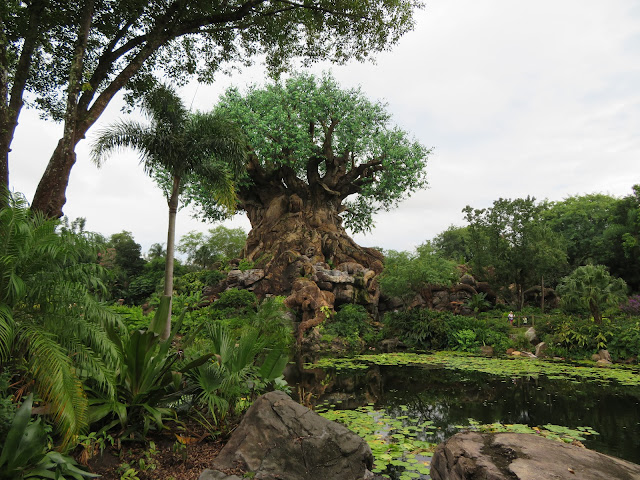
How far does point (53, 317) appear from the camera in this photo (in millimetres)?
3832

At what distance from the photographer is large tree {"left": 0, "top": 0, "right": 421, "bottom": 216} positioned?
668 cm

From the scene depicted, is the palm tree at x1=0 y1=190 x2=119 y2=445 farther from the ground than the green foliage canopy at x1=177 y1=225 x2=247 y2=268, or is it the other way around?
the green foliage canopy at x1=177 y1=225 x2=247 y2=268

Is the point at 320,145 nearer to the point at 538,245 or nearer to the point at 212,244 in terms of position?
the point at 538,245

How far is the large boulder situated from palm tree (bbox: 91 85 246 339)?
311 inches

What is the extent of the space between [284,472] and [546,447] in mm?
2620

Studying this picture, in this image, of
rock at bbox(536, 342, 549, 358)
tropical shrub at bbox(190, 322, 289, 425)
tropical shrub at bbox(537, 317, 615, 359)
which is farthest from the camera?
rock at bbox(536, 342, 549, 358)

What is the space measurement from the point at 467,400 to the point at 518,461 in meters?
4.79

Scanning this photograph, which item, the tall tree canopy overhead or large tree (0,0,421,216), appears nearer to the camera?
large tree (0,0,421,216)

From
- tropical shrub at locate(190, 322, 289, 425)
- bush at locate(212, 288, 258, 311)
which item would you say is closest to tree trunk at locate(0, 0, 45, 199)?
tropical shrub at locate(190, 322, 289, 425)

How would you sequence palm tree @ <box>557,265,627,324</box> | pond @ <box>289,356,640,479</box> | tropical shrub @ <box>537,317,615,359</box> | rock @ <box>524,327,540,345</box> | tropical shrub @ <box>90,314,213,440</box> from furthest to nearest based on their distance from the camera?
1. rock @ <box>524,327,540,345</box>
2. palm tree @ <box>557,265,627,324</box>
3. tropical shrub @ <box>537,317,615,359</box>
4. pond @ <box>289,356,640,479</box>
5. tropical shrub @ <box>90,314,213,440</box>

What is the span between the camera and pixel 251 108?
2183cm

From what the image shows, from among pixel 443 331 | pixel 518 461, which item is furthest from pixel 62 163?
pixel 443 331

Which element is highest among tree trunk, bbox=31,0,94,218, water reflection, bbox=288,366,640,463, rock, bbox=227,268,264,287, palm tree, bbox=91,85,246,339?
palm tree, bbox=91,85,246,339

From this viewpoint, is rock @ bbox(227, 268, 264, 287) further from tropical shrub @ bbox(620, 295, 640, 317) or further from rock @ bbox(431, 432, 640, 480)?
tropical shrub @ bbox(620, 295, 640, 317)
